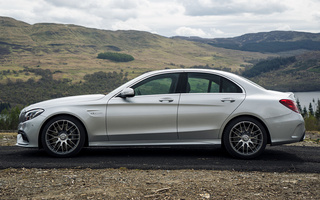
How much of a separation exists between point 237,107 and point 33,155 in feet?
14.0

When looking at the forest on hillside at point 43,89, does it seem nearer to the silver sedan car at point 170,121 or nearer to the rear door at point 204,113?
the silver sedan car at point 170,121

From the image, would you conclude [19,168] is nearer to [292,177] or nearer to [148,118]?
[148,118]

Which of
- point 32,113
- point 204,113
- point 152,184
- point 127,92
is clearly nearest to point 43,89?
point 32,113

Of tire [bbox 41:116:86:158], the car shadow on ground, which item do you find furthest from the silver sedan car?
the car shadow on ground

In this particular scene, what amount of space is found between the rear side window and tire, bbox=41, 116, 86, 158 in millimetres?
2288

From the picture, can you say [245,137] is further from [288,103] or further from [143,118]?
[143,118]

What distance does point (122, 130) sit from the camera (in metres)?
7.02

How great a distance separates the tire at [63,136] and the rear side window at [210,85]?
Answer: 229 cm

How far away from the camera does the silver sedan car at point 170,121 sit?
6949 millimetres

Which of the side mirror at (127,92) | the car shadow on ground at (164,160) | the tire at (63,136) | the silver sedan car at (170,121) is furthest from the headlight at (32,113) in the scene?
the side mirror at (127,92)

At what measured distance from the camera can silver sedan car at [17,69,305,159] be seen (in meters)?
6.95

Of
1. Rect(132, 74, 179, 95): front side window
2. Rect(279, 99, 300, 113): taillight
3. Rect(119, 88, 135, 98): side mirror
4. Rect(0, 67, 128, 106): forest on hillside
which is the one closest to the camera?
Rect(119, 88, 135, 98): side mirror

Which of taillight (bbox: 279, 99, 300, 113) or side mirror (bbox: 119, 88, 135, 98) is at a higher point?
side mirror (bbox: 119, 88, 135, 98)

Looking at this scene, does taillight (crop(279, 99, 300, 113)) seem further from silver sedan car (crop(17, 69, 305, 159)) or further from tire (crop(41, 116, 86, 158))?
tire (crop(41, 116, 86, 158))
